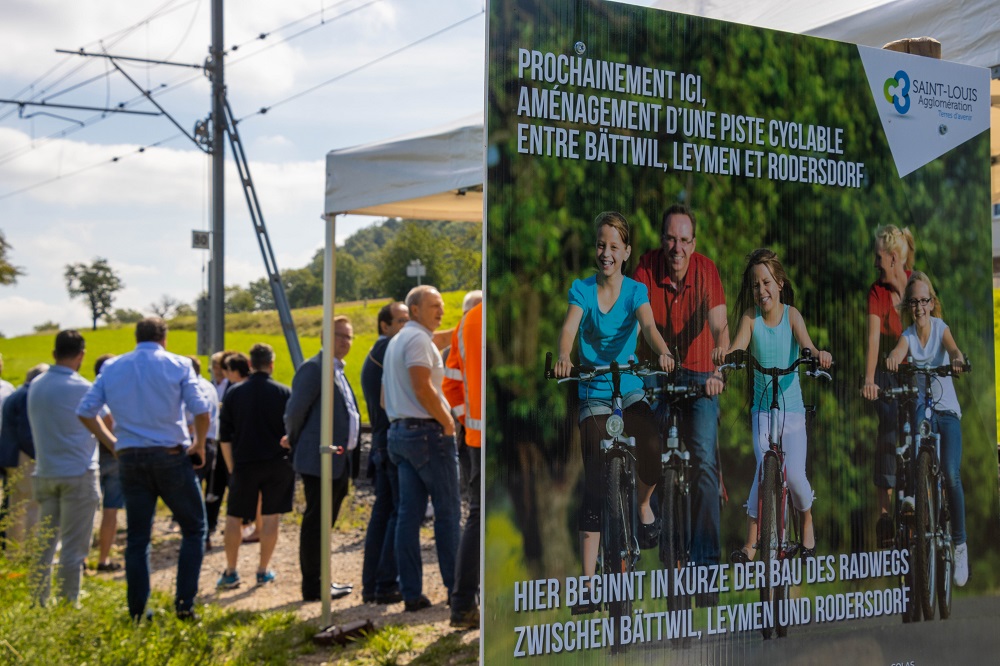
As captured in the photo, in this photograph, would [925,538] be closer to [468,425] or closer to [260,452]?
[468,425]

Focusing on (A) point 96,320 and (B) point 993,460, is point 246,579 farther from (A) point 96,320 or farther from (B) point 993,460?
(A) point 96,320

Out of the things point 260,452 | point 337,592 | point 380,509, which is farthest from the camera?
point 260,452

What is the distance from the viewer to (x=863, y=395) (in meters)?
3.04

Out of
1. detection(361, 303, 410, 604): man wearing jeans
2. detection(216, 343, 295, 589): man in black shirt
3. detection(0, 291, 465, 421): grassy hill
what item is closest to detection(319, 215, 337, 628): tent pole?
detection(361, 303, 410, 604): man wearing jeans

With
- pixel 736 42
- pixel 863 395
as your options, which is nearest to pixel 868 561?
pixel 863 395

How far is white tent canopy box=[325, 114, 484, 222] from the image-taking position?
523 cm

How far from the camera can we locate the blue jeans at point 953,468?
316cm

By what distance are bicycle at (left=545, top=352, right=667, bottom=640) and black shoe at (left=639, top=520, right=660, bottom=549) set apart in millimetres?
21

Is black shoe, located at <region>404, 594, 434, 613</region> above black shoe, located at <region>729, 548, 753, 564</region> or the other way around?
the other way around

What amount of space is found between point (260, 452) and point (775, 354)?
17.3 feet

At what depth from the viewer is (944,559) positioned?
124 inches

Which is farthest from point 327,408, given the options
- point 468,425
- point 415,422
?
point 468,425

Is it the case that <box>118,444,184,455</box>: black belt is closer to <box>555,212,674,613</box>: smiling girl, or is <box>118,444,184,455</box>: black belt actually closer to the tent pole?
the tent pole

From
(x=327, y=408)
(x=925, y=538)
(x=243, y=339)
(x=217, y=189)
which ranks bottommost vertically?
(x=925, y=538)
